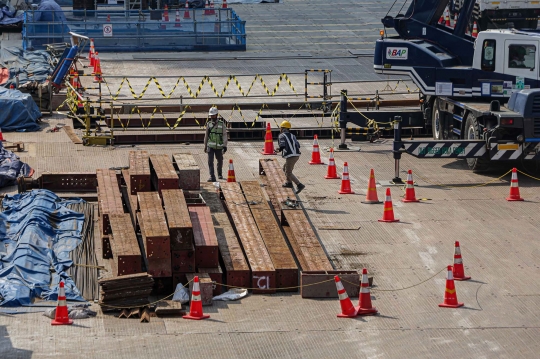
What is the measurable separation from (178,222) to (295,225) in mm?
2863

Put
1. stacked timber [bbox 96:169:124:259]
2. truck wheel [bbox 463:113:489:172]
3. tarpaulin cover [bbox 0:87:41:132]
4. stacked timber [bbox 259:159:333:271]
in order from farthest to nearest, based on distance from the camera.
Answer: tarpaulin cover [bbox 0:87:41:132] → truck wheel [bbox 463:113:489:172] → stacked timber [bbox 96:169:124:259] → stacked timber [bbox 259:159:333:271]

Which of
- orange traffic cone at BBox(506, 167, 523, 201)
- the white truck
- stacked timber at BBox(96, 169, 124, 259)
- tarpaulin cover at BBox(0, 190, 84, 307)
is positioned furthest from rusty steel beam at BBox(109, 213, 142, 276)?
the white truck

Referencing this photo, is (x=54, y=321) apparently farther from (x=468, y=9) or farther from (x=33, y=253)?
(x=468, y=9)

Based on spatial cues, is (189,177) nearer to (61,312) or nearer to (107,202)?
(107,202)

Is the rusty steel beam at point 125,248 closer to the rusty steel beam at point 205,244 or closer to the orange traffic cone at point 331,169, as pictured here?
the rusty steel beam at point 205,244

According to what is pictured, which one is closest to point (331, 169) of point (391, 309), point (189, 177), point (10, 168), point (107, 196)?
point (189, 177)

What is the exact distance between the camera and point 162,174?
18938 mm

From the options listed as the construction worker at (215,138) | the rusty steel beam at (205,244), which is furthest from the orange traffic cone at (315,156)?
the rusty steel beam at (205,244)

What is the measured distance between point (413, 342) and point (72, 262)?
6079mm

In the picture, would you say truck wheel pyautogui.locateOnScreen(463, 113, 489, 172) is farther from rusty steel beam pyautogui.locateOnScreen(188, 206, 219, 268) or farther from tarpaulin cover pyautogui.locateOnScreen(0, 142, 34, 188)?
tarpaulin cover pyautogui.locateOnScreen(0, 142, 34, 188)

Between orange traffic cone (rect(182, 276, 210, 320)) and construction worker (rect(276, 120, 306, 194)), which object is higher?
construction worker (rect(276, 120, 306, 194))

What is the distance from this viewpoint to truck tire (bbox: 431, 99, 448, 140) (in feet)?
87.9

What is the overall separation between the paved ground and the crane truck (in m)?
1.14

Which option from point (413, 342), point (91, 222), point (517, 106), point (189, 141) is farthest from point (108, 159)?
point (413, 342)
